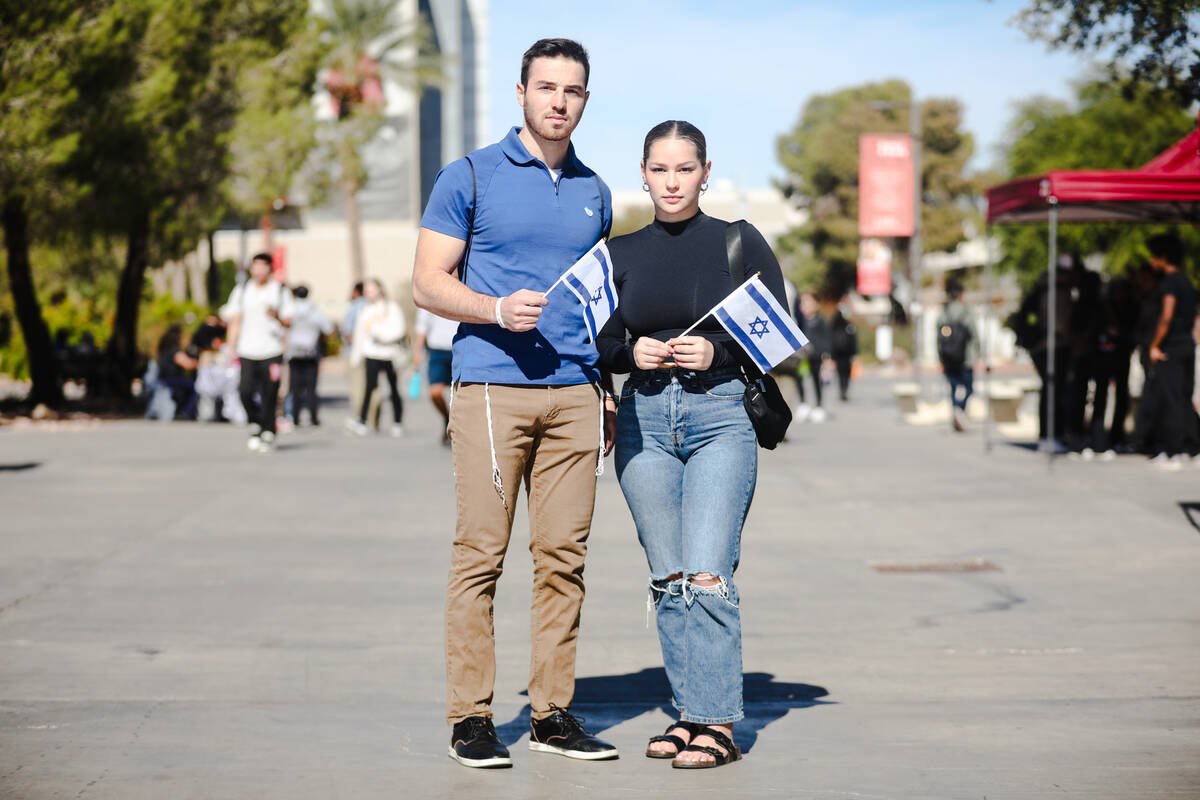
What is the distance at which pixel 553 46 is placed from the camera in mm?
4867

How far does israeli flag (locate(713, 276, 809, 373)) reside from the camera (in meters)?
4.86

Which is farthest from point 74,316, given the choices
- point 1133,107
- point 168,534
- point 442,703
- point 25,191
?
point 442,703

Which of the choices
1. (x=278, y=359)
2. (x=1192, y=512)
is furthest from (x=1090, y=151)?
(x=1192, y=512)

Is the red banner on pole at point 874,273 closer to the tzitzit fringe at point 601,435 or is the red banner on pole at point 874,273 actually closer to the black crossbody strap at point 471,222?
the tzitzit fringe at point 601,435

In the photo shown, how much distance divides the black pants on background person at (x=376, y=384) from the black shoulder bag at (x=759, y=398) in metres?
14.4

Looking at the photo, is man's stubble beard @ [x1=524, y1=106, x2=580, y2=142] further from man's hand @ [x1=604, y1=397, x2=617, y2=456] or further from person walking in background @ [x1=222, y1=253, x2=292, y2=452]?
person walking in background @ [x1=222, y1=253, x2=292, y2=452]

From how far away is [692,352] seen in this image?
15.8 ft

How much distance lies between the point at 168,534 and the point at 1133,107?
29999 mm

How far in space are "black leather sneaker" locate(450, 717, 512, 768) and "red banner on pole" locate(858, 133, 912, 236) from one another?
23.0 m

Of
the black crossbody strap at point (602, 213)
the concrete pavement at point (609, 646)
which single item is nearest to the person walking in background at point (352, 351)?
the concrete pavement at point (609, 646)

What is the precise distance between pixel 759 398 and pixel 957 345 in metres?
17.0

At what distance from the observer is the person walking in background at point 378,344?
768 inches

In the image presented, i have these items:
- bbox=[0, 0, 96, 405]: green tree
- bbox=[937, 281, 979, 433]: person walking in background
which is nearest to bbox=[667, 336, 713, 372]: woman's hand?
bbox=[937, 281, 979, 433]: person walking in background

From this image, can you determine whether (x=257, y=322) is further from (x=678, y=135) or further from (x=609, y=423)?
(x=678, y=135)
